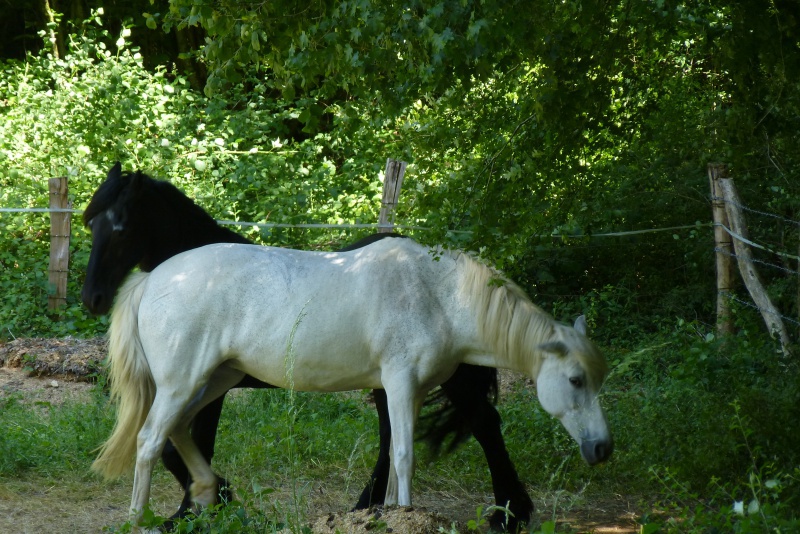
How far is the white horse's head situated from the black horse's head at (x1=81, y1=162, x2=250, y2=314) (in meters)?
2.16

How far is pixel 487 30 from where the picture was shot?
3.26 metres

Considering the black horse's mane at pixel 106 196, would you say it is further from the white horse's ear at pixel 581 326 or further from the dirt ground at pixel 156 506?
the white horse's ear at pixel 581 326

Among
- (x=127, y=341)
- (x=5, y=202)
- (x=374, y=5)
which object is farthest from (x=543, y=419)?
(x=5, y=202)

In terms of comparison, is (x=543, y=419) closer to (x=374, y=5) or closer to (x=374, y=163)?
(x=374, y=5)

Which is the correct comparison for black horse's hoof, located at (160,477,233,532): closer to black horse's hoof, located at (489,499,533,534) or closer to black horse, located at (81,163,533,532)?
black horse, located at (81,163,533,532)

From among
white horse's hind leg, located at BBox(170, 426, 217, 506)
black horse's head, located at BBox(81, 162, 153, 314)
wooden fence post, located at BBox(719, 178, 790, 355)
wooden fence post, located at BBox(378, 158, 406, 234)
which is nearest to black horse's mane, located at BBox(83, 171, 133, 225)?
black horse's head, located at BBox(81, 162, 153, 314)

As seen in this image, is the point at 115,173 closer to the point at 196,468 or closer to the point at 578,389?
the point at 196,468

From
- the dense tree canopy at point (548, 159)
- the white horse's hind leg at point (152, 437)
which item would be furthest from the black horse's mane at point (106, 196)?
the white horse's hind leg at point (152, 437)

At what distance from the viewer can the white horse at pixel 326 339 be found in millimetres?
4473

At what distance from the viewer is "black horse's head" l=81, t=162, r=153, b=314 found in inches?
201

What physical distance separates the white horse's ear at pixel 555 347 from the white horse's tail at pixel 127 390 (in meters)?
2.00

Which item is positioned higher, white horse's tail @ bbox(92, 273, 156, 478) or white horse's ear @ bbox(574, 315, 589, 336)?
white horse's ear @ bbox(574, 315, 589, 336)

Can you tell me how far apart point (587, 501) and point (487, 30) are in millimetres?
3204

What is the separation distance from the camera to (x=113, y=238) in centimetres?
511
